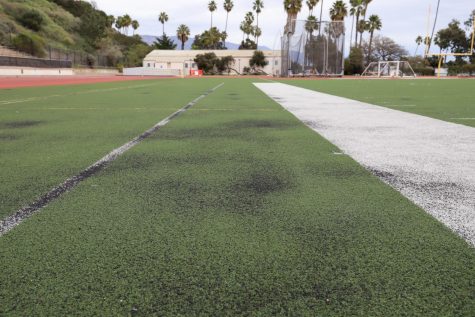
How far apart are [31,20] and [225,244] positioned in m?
74.4

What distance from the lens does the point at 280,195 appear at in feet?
10.1

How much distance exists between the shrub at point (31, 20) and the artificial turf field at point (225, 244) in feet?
235

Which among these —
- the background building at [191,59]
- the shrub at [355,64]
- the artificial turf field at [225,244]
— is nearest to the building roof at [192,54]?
the background building at [191,59]

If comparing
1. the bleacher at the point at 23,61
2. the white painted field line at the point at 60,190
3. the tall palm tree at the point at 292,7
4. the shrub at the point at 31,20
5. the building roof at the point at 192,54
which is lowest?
the white painted field line at the point at 60,190

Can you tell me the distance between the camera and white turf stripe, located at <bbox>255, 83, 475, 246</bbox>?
286cm

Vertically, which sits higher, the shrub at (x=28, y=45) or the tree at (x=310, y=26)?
the tree at (x=310, y=26)

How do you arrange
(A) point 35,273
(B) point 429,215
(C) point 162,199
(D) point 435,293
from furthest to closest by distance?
(C) point 162,199 → (B) point 429,215 → (A) point 35,273 → (D) point 435,293

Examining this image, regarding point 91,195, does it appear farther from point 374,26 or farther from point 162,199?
point 374,26

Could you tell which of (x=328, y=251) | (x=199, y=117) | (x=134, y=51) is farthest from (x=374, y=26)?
(x=328, y=251)

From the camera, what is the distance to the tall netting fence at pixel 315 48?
137 feet

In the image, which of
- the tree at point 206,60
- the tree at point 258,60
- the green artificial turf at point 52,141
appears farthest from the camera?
the tree at point 258,60

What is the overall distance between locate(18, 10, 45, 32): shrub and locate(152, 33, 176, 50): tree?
145ft

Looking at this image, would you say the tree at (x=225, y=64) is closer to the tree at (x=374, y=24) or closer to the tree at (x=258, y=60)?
the tree at (x=258, y=60)

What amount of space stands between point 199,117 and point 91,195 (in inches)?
206
